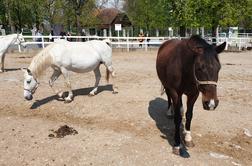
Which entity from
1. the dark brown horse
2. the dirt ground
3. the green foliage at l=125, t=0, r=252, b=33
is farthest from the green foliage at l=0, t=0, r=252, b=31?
the dark brown horse

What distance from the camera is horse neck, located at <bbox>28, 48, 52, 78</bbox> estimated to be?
801cm

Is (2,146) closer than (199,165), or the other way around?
(199,165)

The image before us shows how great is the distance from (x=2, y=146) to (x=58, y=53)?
3.01m

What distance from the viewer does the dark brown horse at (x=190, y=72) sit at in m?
4.62

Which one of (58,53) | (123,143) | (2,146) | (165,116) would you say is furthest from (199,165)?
(58,53)

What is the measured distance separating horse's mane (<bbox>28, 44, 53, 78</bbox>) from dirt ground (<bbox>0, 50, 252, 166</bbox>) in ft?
2.85

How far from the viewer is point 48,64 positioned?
26.9 feet

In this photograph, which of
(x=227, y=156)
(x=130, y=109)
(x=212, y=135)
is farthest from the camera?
(x=130, y=109)

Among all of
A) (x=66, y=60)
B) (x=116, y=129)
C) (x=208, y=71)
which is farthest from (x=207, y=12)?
(x=208, y=71)

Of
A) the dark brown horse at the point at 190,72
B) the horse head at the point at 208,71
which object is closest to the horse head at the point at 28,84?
the dark brown horse at the point at 190,72

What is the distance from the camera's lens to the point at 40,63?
804 cm

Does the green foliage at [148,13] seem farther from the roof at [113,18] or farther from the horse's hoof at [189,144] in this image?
the horse's hoof at [189,144]

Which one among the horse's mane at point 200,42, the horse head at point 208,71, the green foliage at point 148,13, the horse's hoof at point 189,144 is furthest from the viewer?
the green foliage at point 148,13

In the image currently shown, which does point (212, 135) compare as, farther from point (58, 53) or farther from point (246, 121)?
point (58, 53)
